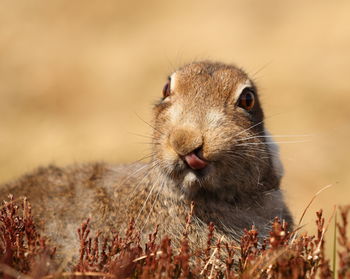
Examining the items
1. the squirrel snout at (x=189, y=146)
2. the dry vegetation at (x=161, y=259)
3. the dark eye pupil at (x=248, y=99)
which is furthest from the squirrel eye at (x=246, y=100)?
the dry vegetation at (x=161, y=259)

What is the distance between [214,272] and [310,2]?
2303cm

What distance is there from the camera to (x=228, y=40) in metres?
26.1

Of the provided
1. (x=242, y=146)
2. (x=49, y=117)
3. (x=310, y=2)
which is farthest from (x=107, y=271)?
(x=310, y=2)

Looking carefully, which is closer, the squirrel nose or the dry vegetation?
the dry vegetation

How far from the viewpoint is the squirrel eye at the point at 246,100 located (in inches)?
238

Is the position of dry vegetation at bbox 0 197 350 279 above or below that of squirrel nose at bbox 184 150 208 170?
below

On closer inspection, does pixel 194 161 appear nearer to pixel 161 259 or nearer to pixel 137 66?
pixel 161 259

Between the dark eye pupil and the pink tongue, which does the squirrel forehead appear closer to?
the dark eye pupil

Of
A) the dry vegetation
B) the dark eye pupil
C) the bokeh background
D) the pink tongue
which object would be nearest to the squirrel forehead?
the dark eye pupil

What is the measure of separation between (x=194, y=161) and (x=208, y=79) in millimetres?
1252

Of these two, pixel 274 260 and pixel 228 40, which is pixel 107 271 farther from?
pixel 228 40

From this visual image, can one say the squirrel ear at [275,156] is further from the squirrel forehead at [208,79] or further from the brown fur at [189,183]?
the squirrel forehead at [208,79]

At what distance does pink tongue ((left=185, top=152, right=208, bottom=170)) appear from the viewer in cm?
503

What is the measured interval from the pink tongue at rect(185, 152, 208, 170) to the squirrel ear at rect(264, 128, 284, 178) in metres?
1.33
